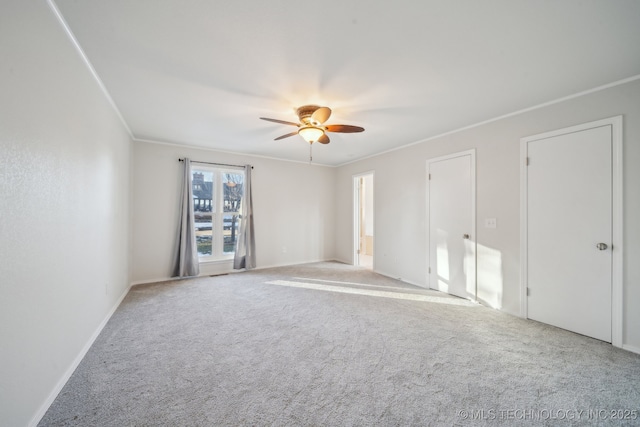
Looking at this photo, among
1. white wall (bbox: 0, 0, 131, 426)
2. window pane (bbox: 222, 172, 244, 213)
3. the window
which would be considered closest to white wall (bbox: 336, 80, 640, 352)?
window pane (bbox: 222, 172, 244, 213)

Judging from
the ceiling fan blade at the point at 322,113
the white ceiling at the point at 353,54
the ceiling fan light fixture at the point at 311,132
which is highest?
the white ceiling at the point at 353,54

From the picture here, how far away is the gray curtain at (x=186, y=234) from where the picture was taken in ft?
15.1

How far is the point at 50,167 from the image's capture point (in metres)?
1.61

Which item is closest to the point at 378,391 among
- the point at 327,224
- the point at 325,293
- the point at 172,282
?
the point at 325,293

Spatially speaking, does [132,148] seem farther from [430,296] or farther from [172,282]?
[430,296]

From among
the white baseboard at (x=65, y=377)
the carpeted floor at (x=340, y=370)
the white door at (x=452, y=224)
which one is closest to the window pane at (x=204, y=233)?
the carpeted floor at (x=340, y=370)

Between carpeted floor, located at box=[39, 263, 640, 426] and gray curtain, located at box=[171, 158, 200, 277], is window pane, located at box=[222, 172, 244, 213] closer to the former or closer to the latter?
gray curtain, located at box=[171, 158, 200, 277]

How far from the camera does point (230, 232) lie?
530 centimetres

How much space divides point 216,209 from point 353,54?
411 cm

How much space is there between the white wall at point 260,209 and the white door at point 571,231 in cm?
421

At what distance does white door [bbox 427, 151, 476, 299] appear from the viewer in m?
3.62

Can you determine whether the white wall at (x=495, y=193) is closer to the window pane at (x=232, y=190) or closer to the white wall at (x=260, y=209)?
the white wall at (x=260, y=209)

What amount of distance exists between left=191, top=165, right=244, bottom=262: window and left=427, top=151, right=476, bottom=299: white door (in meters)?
3.78

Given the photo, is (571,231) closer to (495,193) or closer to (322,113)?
(495,193)
